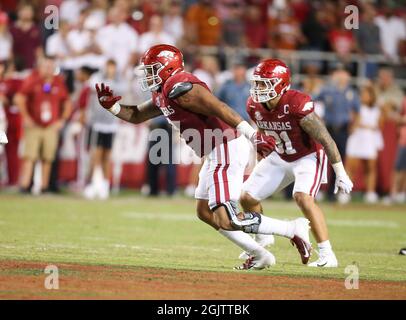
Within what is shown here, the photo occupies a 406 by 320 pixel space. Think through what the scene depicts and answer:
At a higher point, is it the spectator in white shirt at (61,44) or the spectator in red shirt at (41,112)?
the spectator in white shirt at (61,44)

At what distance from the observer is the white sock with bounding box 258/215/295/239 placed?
8164 mm

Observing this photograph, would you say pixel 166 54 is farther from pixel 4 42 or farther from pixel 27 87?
pixel 4 42

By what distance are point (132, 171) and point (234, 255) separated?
7765 mm

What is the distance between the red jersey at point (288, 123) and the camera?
9.00m

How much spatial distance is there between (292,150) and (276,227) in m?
1.25

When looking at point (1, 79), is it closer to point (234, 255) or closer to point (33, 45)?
point (33, 45)

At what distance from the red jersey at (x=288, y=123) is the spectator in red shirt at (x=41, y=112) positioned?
22.7 feet

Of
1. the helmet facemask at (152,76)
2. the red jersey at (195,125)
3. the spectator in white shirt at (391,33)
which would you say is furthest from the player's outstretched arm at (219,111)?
the spectator in white shirt at (391,33)

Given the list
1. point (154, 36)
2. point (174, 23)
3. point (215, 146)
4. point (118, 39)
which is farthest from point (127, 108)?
point (174, 23)

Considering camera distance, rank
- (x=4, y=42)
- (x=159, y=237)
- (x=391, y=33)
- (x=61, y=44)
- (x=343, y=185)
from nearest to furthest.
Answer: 1. (x=343, y=185)
2. (x=159, y=237)
3. (x=4, y=42)
4. (x=61, y=44)
5. (x=391, y=33)

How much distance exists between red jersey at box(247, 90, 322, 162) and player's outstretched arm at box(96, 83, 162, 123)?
1013mm

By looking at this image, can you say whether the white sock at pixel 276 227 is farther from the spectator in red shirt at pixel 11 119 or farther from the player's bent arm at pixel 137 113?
the spectator in red shirt at pixel 11 119

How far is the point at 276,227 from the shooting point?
8.23 meters
